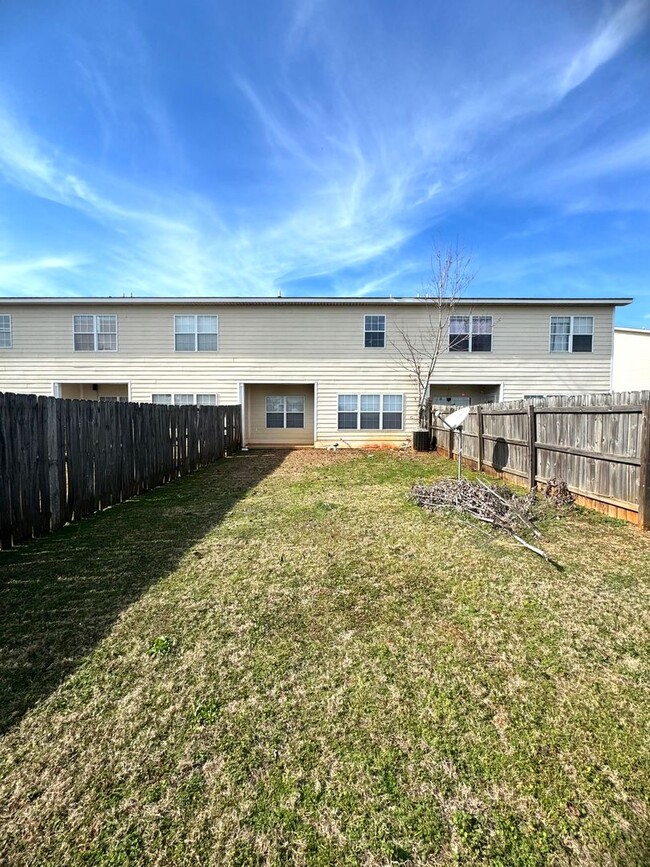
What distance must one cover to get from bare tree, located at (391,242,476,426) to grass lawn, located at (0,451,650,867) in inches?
456

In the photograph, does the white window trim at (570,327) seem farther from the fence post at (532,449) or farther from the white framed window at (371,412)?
the fence post at (532,449)

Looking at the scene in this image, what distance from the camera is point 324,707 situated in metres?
2.10

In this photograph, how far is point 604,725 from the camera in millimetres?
1966

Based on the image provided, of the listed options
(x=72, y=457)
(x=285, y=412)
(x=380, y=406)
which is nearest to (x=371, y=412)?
(x=380, y=406)

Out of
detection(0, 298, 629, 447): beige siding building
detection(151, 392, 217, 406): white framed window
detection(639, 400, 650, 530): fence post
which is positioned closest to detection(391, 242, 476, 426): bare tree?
detection(0, 298, 629, 447): beige siding building

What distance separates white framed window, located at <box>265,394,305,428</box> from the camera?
1669 cm

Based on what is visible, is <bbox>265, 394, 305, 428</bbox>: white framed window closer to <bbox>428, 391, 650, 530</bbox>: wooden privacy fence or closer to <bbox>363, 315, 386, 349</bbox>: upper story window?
<bbox>363, 315, 386, 349</bbox>: upper story window

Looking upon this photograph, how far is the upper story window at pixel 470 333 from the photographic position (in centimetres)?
1533

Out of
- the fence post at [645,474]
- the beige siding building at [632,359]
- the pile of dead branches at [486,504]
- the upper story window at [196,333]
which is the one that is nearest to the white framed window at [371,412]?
the upper story window at [196,333]

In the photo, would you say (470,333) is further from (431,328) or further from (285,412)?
(285,412)

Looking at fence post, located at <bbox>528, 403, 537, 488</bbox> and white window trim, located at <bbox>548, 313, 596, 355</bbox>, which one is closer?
fence post, located at <bbox>528, 403, 537, 488</bbox>

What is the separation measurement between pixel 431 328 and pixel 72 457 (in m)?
13.0

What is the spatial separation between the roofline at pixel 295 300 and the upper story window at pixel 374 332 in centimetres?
62

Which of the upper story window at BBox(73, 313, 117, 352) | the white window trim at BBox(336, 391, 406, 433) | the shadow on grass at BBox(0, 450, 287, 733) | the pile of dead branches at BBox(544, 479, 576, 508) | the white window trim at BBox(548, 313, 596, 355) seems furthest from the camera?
the white window trim at BBox(336, 391, 406, 433)
